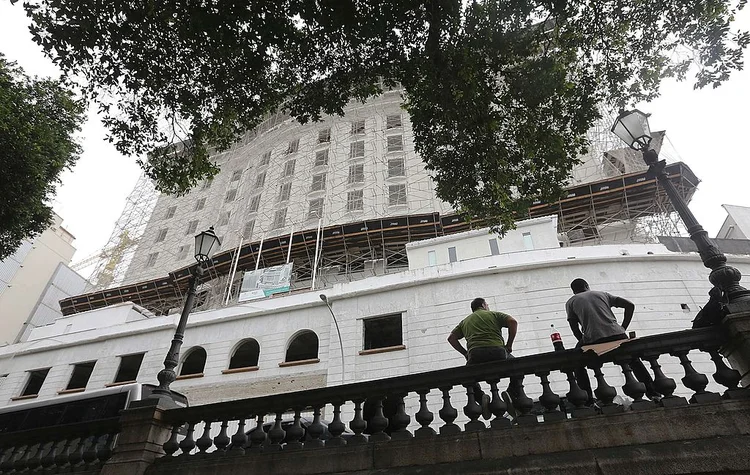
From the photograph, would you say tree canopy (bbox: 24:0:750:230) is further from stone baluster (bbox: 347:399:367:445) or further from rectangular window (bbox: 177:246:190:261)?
rectangular window (bbox: 177:246:190:261)

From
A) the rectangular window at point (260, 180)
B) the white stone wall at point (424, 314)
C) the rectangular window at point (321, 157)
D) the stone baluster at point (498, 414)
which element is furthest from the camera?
the rectangular window at point (260, 180)

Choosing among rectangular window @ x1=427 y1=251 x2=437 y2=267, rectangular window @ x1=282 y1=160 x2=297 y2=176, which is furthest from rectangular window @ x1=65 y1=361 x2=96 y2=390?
rectangular window @ x1=282 y1=160 x2=297 y2=176

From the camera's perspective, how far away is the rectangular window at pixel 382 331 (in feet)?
54.9

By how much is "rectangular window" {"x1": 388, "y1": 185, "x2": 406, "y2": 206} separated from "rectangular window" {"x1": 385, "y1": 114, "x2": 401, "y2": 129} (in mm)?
7139

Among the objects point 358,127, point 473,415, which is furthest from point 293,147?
point 473,415

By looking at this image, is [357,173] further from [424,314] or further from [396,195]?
[424,314]

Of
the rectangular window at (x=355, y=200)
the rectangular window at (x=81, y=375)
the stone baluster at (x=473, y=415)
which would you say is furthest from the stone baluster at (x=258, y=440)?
the rectangular window at (x=355, y=200)

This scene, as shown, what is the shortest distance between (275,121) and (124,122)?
1268 inches

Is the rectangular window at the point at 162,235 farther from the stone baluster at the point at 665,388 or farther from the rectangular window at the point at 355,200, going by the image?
the stone baluster at the point at 665,388

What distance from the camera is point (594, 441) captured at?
3.85 metres

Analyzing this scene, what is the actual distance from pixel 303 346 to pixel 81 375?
11.6 meters

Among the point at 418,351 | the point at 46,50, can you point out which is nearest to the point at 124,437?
the point at 46,50

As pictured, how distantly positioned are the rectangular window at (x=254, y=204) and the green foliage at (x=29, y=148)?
20244mm

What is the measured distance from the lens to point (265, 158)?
3731 cm
